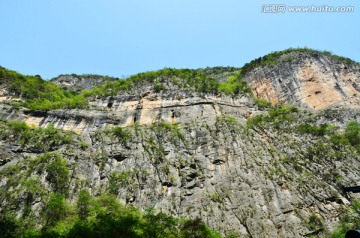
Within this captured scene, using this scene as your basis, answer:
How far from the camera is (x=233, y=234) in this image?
20094mm

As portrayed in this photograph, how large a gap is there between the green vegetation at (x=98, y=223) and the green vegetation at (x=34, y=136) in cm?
676

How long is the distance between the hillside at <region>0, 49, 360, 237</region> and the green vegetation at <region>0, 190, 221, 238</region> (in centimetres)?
8

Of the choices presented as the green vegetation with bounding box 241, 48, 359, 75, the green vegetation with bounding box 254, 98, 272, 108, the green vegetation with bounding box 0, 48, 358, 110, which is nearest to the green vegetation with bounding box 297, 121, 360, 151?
the green vegetation with bounding box 254, 98, 272, 108

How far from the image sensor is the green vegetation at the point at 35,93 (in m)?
32.7

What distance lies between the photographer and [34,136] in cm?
2770

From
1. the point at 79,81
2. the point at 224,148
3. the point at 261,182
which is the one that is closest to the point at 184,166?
the point at 224,148

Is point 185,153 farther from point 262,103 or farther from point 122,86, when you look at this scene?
point 122,86

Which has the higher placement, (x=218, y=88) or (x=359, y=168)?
(x=218, y=88)

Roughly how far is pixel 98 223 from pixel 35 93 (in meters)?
20.6

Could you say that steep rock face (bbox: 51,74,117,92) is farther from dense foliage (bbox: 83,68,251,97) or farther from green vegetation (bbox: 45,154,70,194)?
green vegetation (bbox: 45,154,70,194)

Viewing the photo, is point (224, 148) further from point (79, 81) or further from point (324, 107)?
point (79, 81)

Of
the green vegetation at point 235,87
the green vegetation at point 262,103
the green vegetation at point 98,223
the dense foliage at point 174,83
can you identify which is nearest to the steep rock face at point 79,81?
the dense foliage at point 174,83

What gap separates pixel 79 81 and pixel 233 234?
123ft

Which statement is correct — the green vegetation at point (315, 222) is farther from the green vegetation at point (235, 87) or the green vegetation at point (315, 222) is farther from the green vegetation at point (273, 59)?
the green vegetation at point (273, 59)
